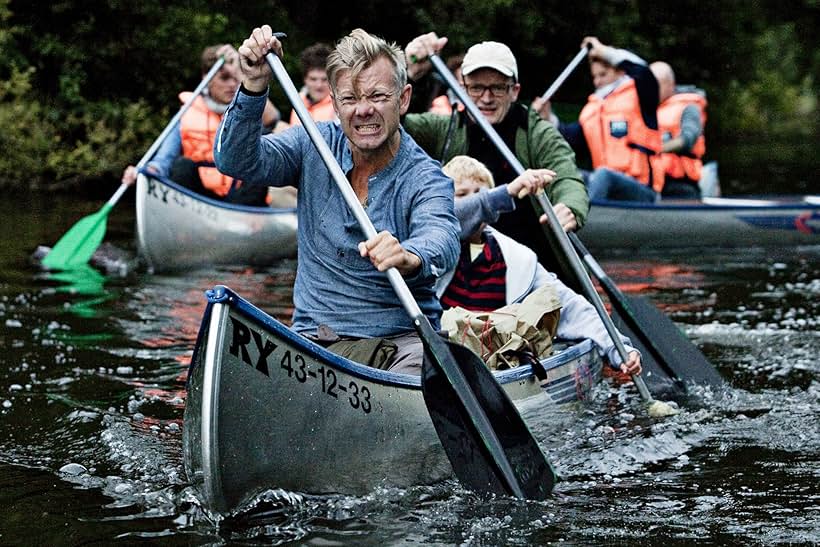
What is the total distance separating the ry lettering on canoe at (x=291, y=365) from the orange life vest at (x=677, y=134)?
7904 mm

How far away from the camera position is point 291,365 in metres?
3.64

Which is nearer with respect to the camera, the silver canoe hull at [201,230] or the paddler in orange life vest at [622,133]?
the silver canoe hull at [201,230]

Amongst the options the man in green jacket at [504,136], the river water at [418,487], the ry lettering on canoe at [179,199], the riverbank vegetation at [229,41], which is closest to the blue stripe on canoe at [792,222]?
the river water at [418,487]

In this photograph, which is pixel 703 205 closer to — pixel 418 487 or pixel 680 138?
pixel 680 138

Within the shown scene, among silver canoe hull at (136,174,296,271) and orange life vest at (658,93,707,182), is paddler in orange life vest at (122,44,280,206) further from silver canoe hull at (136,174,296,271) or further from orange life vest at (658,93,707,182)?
orange life vest at (658,93,707,182)

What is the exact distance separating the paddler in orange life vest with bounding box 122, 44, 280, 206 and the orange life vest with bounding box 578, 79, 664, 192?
8.61 ft

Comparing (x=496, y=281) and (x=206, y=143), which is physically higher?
(x=206, y=143)

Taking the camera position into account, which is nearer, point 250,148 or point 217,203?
point 250,148

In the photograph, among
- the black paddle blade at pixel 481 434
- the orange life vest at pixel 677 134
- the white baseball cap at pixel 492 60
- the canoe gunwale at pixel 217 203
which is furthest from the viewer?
the orange life vest at pixel 677 134

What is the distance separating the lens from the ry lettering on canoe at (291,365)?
3.51m

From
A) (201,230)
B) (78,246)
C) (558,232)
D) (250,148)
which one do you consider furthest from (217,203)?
(250,148)

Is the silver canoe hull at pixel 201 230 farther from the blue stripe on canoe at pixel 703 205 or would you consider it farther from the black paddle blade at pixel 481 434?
the black paddle blade at pixel 481 434

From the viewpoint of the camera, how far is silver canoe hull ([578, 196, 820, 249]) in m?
10.1

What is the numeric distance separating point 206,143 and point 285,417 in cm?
611
